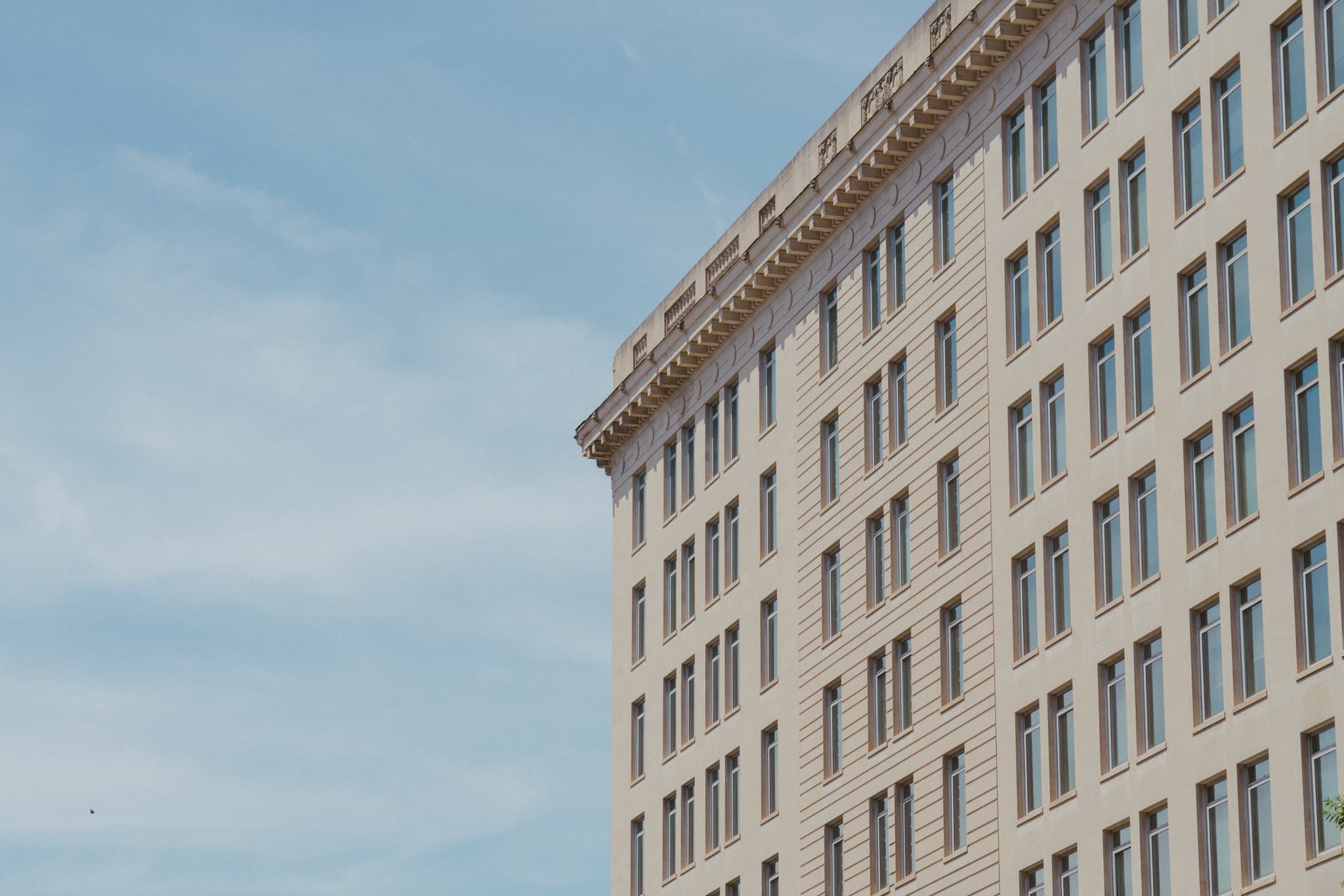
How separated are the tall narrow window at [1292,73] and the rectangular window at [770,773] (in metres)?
25.3

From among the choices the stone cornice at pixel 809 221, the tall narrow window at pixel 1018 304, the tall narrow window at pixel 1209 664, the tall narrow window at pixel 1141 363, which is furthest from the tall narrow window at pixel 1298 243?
the stone cornice at pixel 809 221

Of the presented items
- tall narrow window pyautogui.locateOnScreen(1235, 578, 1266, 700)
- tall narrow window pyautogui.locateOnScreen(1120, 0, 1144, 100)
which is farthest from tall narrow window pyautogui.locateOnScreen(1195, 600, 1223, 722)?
tall narrow window pyautogui.locateOnScreen(1120, 0, 1144, 100)

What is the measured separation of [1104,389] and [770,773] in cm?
1836

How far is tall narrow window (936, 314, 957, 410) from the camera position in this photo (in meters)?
67.5

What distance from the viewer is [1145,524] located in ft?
190

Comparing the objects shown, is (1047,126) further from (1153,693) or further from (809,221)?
(1153,693)

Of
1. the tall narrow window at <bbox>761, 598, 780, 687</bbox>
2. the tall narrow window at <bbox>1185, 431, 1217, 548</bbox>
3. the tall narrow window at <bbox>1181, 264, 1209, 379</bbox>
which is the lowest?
the tall narrow window at <bbox>1185, 431, 1217, 548</bbox>

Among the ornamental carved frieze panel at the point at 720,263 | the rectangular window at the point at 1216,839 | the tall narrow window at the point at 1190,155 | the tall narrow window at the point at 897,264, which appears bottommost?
the rectangular window at the point at 1216,839

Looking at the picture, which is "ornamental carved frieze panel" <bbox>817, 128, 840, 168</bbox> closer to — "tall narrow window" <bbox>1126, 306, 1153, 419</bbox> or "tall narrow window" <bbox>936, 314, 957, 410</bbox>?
"tall narrow window" <bbox>936, 314, 957, 410</bbox>

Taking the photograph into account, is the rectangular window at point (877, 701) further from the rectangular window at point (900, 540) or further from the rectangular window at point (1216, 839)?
the rectangular window at point (1216, 839)

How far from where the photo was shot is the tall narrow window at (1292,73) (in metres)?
55.0

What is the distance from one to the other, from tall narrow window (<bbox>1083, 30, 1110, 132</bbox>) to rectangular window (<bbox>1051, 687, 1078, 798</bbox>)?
1267 cm

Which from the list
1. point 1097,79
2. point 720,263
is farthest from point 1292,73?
point 720,263

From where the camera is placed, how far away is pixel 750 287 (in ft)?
256
